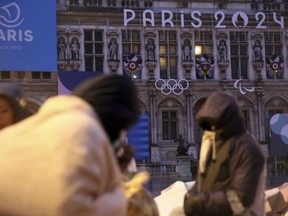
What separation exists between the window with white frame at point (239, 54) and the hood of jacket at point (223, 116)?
18.4m

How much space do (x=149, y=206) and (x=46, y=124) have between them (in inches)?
25.6

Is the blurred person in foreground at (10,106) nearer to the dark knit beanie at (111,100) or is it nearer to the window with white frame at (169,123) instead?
the dark knit beanie at (111,100)

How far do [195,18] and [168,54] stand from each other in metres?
1.63

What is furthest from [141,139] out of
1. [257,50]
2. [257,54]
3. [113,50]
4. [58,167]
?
[58,167]

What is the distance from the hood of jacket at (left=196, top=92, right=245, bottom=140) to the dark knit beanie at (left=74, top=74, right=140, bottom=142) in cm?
64

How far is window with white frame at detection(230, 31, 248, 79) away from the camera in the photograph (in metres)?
20.3

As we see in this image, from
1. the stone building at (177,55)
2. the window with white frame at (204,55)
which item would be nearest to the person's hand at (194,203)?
the stone building at (177,55)

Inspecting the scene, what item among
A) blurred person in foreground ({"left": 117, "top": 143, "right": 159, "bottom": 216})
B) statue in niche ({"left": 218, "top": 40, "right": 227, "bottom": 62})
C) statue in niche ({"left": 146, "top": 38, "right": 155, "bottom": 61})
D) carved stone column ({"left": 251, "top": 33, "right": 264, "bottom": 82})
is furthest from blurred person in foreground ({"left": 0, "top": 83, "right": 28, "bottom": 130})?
carved stone column ({"left": 251, "top": 33, "right": 264, "bottom": 82})

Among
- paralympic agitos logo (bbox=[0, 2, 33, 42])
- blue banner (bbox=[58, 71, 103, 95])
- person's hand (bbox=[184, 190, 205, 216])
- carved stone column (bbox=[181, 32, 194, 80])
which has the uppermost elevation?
paralympic agitos logo (bbox=[0, 2, 33, 42])

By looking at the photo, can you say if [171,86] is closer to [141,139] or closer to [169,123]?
[169,123]

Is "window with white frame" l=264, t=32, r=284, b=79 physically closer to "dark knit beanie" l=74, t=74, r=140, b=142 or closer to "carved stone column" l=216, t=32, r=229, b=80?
"carved stone column" l=216, t=32, r=229, b=80

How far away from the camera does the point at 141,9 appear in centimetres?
1995

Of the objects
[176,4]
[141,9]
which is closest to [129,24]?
[141,9]

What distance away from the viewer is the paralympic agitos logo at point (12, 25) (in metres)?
16.7
